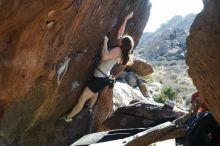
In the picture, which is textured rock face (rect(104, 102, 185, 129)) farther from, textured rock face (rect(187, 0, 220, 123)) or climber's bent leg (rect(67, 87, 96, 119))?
textured rock face (rect(187, 0, 220, 123))

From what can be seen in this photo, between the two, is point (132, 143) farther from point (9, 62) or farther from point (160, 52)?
point (160, 52)

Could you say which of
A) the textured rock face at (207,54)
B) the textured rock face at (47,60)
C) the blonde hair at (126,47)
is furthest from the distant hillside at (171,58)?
the textured rock face at (207,54)

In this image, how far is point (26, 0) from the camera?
9.85m

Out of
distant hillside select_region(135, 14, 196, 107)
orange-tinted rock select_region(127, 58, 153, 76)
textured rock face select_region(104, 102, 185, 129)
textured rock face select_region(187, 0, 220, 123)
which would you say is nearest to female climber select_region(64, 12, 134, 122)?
textured rock face select_region(104, 102, 185, 129)

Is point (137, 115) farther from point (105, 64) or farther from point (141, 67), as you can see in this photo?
point (141, 67)

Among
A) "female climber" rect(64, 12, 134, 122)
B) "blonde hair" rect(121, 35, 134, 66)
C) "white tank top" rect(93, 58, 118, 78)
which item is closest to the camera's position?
"blonde hair" rect(121, 35, 134, 66)

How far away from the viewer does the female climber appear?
43.0 feet

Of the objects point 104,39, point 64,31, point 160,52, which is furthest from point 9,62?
point 160,52

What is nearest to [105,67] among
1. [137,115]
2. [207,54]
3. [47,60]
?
[47,60]

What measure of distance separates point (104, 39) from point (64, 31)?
7.46ft

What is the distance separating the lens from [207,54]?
193 inches

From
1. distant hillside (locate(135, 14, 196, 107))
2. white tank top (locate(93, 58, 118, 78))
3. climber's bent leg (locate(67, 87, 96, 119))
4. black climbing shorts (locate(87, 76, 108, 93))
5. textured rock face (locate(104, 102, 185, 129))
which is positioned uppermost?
distant hillside (locate(135, 14, 196, 107))

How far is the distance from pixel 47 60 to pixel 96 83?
2.29 meters

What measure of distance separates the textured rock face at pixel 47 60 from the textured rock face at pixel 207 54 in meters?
5.37
